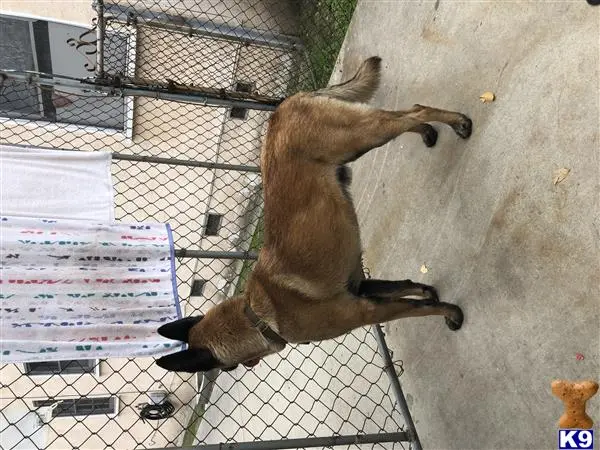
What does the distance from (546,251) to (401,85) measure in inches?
88.2

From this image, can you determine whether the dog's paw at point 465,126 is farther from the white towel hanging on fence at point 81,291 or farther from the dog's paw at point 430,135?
the white towel hanging on fence at point 81,291

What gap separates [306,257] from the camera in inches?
116

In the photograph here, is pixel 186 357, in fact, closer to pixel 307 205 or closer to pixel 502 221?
pixel 307 205

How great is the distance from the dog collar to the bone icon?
4.86 feet

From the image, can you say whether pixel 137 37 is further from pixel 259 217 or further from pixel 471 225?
pixel 471 225

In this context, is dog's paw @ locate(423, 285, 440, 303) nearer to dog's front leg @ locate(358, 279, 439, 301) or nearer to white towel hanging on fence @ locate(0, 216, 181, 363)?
dog's front leg @ locate(358, 279, 439, 301)

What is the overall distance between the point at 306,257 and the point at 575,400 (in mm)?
1524

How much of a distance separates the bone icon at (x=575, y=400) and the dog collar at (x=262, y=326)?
1.48 m

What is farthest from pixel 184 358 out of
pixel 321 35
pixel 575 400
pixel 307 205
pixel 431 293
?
pixel 321 35

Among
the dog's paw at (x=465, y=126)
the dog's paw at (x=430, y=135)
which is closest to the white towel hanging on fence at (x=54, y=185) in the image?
the dog's paw at (x=430, y=135)

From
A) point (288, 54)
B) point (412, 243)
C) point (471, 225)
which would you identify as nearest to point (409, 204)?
point (412, 243)

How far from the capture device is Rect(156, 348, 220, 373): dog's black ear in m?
2.73

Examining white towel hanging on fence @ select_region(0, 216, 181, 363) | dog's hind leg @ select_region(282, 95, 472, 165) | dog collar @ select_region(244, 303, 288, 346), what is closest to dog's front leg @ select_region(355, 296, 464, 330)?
dog collar @ select_region(244, 303, 288, 346)

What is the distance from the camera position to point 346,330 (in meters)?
3.10
